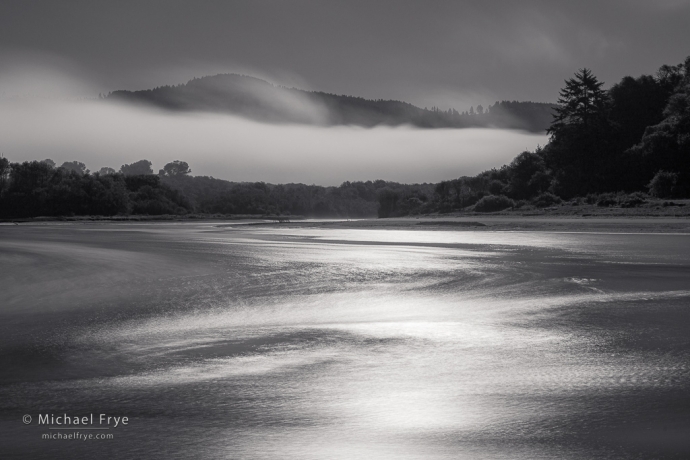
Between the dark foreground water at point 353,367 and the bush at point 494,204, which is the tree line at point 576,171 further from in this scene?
the dark foreground water at point 353,367

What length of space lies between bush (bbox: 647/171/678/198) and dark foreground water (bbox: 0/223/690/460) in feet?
144

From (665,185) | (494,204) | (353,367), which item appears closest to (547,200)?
(494,204)

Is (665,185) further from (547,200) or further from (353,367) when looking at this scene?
(353,367)

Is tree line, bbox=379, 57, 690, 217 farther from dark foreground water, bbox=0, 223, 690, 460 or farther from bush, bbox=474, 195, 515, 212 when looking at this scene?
dark foreground water, bbox=0, 223, 690, 460

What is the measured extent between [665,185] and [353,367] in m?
53.1

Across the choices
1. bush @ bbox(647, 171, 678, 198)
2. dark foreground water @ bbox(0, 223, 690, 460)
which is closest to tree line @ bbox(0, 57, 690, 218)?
bush @ bbox(647, 171, 678, 198)

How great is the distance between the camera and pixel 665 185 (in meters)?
52.7

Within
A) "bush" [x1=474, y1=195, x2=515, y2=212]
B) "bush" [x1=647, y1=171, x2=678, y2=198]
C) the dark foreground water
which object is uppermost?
"bush" [x1=647, y1=171, x2=678, y2=198]

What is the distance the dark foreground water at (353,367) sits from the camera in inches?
161

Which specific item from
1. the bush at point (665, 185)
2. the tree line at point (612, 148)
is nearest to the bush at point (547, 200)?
the tree line at point (612, 148)

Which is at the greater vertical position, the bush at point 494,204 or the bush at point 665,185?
the bush at point 665,185

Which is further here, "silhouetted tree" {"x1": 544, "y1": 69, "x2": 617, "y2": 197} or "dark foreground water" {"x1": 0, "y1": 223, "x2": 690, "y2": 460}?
"silhouetted tree" {"x1": 544, "y1": 69, "x2": 617, "y2": 197}

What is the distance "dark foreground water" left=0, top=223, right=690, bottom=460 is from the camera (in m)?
4.09

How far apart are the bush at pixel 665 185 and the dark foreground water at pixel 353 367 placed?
43.9 m
